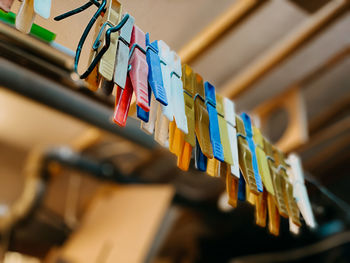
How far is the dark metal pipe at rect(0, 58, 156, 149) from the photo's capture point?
3098 millimetres

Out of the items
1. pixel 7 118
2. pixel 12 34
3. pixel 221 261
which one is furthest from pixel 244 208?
pixel 12 34

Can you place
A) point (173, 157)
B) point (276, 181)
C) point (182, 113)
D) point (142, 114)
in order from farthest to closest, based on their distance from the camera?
point (173, 157) → point (276, 181) → point (182, 113) → point (142, 114)

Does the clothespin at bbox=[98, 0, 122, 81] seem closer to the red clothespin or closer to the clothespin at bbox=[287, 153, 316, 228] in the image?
the red clothespin

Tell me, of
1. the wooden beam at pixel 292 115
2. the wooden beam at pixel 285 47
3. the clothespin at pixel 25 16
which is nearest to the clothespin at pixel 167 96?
the clothespin at pixel 25 16

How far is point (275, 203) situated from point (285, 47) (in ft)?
6.30

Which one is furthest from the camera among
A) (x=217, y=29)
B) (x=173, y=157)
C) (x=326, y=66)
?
(x=173, y=157)

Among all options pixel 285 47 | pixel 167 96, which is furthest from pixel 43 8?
pixel 285 47

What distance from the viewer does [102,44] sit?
1249 millimetres

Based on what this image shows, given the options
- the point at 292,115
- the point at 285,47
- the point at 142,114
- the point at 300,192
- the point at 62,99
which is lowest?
the point at 142,114

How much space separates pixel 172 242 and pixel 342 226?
2178mm

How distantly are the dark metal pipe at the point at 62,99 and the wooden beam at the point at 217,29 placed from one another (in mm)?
875

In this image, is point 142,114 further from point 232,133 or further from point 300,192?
point 300,192

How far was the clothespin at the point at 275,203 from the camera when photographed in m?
1.76

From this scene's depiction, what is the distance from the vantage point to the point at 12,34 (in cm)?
167
